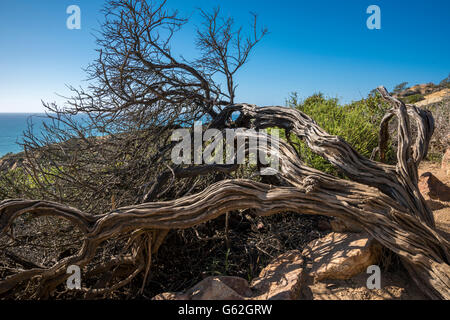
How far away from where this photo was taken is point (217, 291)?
2.23 meters

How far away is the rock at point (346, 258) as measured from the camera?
8.02 feet

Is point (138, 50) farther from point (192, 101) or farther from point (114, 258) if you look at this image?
point (114, 258)

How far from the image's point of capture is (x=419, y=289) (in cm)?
227

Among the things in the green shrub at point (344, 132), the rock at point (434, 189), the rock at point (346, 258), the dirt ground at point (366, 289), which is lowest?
the dirt ground at point (366, 289)

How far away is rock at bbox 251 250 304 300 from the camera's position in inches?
87.2

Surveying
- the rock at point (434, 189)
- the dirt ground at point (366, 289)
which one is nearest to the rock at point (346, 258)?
the dirt ground at point (366, 289)

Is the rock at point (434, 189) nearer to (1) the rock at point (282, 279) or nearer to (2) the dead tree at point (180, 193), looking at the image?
(2) the dead tree at point (180, 193)

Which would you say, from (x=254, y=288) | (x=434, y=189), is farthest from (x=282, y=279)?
(x=434, y=189)

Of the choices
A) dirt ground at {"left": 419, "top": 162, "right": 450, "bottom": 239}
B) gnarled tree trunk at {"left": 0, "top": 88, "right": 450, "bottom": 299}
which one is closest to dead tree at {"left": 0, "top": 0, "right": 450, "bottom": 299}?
gnarled tree trunk at {"left": 0, "top": 88, "right": 450, "bottom": 299}

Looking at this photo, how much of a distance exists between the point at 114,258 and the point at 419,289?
256 centimetres

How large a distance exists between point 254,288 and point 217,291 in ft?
1.21

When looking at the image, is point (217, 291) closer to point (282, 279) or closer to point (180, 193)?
point (282, 279)

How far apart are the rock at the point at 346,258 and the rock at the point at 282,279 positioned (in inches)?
5.8
